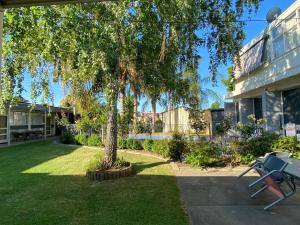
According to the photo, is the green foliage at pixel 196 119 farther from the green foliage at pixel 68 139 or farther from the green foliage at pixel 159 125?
the green foliage at pixel 159 125

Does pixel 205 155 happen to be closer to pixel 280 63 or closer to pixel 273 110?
pixel 280 63

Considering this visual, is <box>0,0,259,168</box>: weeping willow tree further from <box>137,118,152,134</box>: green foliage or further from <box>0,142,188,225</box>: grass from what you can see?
<box>137,118,152,134</box>: green foliage

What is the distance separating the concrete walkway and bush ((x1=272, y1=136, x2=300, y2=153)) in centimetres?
203

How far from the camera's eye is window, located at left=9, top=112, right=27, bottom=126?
21822mm

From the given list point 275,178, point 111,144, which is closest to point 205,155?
point 111,144

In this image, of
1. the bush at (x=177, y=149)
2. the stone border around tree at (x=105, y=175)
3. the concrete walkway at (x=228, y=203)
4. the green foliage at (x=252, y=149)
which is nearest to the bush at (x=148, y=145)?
the bush at (x=177, y=149)

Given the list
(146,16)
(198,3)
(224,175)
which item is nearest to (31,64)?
(146,16)

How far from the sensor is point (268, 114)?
1369cm

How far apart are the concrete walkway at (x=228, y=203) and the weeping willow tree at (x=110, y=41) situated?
313cm

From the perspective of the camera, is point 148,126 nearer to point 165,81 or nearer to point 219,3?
point 165,81

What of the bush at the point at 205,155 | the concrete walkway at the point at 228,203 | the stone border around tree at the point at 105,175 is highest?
the bush at the point at 205,155

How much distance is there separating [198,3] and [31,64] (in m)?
4.73

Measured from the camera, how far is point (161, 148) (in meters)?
12.2

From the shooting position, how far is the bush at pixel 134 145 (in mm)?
15164
